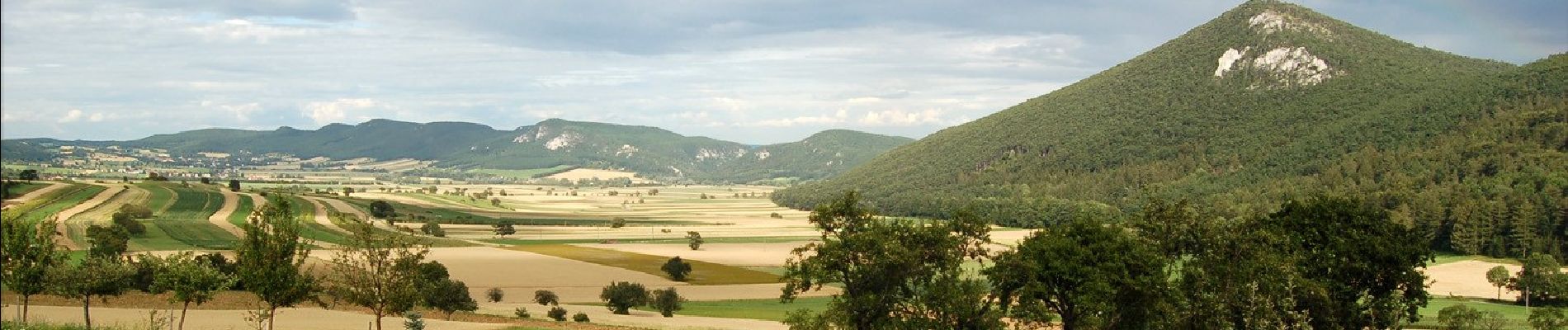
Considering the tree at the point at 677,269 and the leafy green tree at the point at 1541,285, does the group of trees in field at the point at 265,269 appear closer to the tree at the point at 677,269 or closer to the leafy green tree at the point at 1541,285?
the tree at the point at 677,269

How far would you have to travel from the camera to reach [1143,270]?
4009cm

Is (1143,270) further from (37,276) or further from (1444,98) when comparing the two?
(1444,98)

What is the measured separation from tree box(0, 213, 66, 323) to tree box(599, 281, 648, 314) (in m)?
31.0

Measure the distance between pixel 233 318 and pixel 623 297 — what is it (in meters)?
22.0

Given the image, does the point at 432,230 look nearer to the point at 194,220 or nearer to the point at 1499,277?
the point at 194,220

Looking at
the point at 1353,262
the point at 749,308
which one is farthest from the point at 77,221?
the point at 1353,262

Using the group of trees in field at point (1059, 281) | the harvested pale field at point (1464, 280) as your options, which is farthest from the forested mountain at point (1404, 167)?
the group of trees in field at point (1059, 281)

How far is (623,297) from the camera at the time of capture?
63.7 metres

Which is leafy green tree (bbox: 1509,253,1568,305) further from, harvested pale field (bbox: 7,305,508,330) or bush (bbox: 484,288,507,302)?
bush (bbox: 484,288,507,302)

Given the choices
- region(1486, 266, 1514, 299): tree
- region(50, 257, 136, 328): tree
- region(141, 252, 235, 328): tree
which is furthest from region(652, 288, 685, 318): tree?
region(1486, 266, 1514, 299): tree

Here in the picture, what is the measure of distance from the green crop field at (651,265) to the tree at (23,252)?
1842 inches

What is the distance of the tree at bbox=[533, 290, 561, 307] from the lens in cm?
6425

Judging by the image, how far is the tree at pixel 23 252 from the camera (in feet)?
107

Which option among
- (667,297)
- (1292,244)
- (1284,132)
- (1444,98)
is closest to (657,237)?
(667,297)
